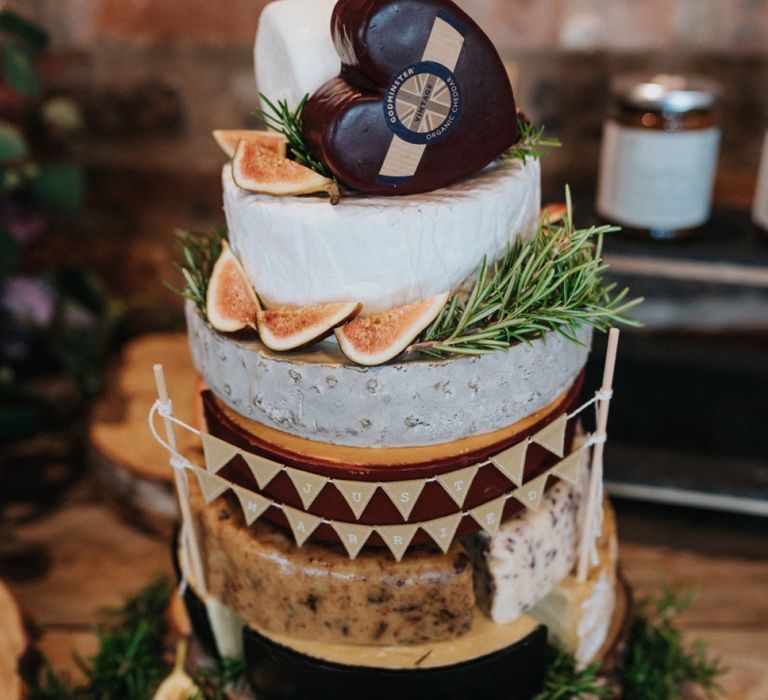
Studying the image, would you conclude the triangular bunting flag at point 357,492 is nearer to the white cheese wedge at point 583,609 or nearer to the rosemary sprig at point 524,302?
the rosemary sprig at point 524,302

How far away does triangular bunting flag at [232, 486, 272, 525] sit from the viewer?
1.18m

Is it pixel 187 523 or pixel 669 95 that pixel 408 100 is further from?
pixel 669 95

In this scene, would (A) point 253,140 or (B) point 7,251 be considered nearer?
(A) point 253,140

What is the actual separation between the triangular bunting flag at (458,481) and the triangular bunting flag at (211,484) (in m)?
0.33

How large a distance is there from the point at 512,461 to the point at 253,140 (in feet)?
2.06

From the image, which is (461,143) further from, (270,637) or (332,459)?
(270,637)

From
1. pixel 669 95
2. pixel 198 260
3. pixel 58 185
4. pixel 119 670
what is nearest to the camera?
pixel 198 260

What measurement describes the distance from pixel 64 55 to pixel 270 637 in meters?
1.86

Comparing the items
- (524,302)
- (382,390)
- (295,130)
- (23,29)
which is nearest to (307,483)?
(382,390)

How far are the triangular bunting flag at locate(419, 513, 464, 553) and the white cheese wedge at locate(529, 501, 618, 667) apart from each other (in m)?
0.28

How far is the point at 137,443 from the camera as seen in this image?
2.03 metres

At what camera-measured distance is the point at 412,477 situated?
1.11 metres

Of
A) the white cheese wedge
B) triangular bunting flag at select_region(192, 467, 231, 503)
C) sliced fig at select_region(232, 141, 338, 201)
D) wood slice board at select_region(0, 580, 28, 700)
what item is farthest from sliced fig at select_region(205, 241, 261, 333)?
wood slice board at select_region(0, 580, 28, 700)

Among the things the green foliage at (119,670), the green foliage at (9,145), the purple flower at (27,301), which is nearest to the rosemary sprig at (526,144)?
the green foliage at (119,670)
